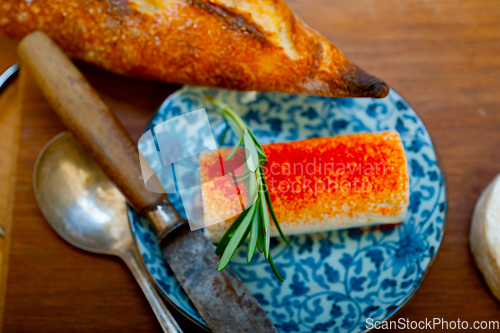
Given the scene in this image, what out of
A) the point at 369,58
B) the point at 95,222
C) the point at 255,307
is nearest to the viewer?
the point at 255,307

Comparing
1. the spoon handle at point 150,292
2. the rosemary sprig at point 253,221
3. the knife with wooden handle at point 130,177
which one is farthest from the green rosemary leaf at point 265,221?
the spoon handle at point 150,292

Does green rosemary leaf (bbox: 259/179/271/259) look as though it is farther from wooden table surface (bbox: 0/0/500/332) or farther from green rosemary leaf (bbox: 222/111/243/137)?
wooden table surface (bbox: 0/0/500/332)

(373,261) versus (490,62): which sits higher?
(490,62)

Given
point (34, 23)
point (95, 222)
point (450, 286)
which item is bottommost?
point (450, 286)

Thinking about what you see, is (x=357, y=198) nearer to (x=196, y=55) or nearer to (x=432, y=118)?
(x=432, y=118)

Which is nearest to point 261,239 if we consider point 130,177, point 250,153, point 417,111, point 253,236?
point 253,236

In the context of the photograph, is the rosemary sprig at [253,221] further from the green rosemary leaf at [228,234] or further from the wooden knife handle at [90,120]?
the wooden knife handle at [90,120]

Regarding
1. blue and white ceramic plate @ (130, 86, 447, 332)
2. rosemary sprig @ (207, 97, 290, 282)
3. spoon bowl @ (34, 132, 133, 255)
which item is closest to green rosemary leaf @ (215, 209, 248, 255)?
rosemary sprig @ (207, 97, 290, 282)

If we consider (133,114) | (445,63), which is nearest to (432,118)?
(445,63)
